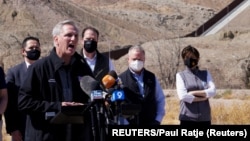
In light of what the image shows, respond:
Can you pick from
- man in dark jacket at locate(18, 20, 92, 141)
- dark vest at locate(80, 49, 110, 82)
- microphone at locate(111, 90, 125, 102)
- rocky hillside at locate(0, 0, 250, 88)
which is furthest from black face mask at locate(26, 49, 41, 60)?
rocky hillside at locate(0, 0, 250, 88)

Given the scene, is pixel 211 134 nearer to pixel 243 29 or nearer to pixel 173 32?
pixel 243 29

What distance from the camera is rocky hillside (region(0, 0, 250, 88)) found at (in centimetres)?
3950

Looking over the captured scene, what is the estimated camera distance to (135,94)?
800cm

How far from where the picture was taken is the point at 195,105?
8859 millimetres

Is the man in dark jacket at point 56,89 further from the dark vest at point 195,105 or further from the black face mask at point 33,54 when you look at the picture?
the dark vest at point 195,105

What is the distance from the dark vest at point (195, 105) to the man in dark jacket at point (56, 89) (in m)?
3.13

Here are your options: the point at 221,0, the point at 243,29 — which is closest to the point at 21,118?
the point at 243,29

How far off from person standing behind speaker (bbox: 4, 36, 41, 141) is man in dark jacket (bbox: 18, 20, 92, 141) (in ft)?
6.21

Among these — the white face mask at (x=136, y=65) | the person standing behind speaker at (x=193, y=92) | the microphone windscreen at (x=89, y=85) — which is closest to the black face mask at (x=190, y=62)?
the person standing behind speaker at (x=193, y=92)

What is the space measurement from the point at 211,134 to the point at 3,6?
179 ft

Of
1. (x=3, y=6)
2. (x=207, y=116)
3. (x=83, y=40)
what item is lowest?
(x=207, y=116)

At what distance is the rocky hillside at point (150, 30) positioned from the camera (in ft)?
130

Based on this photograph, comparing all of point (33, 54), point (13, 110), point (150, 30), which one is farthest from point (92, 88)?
point (150, 30)

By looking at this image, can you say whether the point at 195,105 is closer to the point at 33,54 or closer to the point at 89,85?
the point at 33,54
